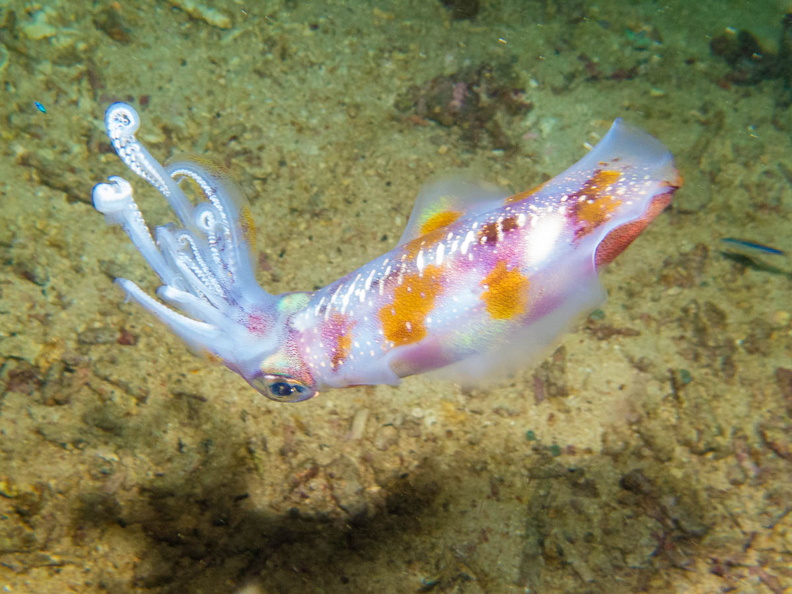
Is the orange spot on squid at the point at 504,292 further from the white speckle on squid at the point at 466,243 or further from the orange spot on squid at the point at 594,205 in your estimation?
the orange spot on squid at the point at 594,205

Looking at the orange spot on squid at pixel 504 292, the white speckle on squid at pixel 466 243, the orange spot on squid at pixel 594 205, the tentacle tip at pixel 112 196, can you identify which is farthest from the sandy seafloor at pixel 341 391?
the tentacle tip at pixel 112 196

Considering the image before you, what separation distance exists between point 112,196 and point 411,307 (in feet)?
4.86

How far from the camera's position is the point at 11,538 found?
301 cm

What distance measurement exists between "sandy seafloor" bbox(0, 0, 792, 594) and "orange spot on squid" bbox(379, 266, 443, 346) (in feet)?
2.51

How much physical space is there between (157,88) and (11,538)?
3.55m

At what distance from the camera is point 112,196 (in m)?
2.22

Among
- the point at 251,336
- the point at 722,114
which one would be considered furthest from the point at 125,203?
the point at 722,114

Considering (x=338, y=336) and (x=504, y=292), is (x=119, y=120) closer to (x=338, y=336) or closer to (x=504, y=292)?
(x=338, y=336)

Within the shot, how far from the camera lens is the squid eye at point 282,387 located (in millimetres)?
2443

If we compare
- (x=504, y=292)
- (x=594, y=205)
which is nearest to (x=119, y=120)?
(x=504, y=292)

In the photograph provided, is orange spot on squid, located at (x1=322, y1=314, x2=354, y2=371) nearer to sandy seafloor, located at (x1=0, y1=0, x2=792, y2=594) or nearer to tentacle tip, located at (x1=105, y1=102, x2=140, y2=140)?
sandy seafloor, located at (x1=0, y1=0, x2=792, y2=594)

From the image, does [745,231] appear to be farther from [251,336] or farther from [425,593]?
[251,336]

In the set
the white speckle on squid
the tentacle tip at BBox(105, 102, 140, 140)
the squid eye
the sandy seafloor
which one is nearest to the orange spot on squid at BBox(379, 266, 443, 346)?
the white speckle on squid

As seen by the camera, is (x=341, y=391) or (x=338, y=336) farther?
(x=341, y=391)
